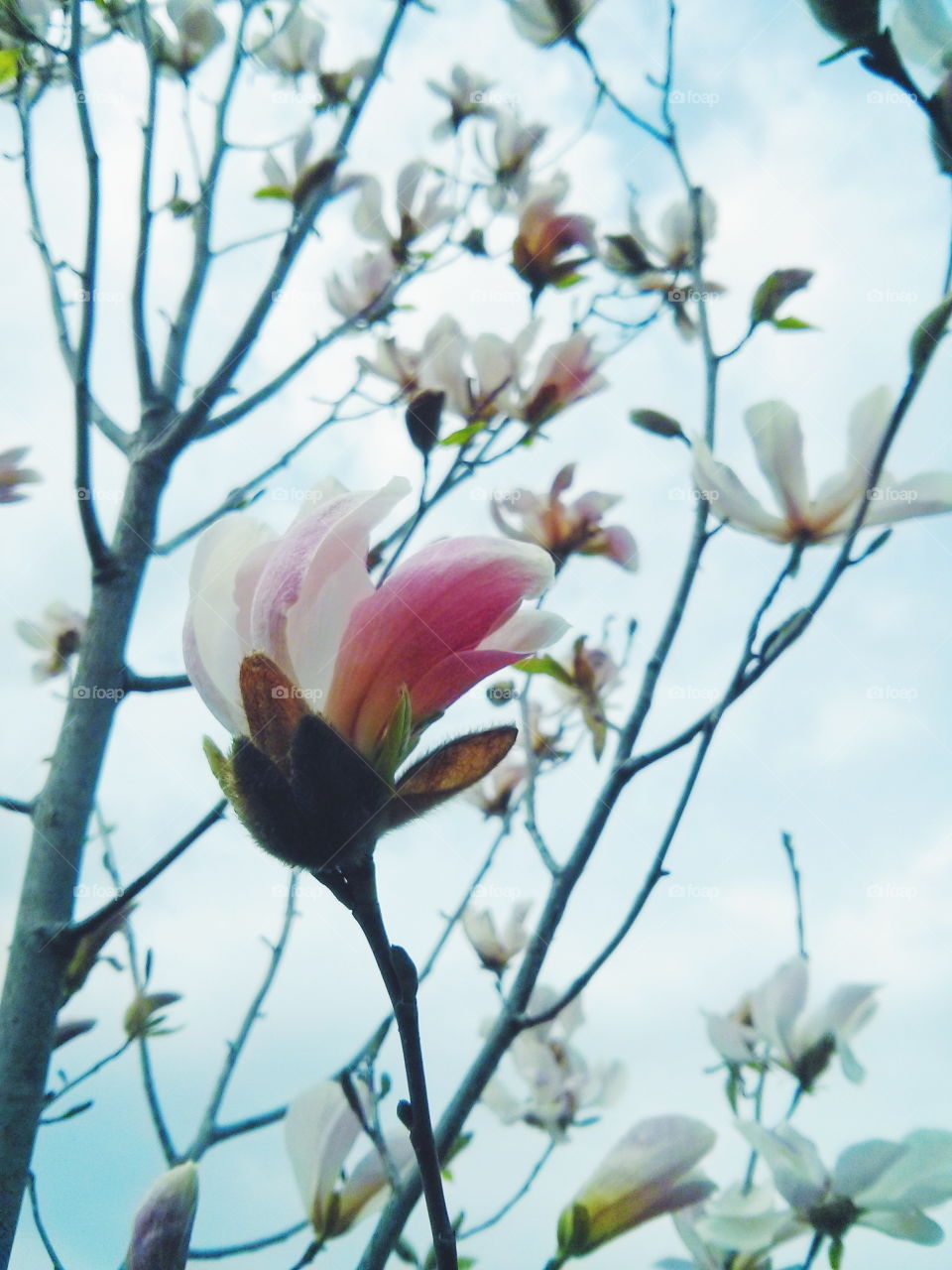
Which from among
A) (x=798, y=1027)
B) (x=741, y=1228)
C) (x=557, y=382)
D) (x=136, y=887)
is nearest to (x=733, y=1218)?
(x=741, y=1228)

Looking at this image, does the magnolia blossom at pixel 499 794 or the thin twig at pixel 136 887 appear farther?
the magnolia blossom at pixel 499 794

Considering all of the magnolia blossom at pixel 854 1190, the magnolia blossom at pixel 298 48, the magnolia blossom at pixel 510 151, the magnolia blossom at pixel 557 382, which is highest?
the magnolia blossom at pixel 298 48

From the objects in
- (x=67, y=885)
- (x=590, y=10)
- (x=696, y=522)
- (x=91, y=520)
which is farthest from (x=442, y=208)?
(x=67, y=885)

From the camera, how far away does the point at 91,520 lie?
3.75 ft

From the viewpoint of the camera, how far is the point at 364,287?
1732 mm

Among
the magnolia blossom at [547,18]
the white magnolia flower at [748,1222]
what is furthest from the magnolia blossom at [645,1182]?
the magnolia blossom at [547,18]

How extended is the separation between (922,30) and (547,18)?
0.84m

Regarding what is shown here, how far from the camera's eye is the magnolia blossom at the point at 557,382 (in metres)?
1.38

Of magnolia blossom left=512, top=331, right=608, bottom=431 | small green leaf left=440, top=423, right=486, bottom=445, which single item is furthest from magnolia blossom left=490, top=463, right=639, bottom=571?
small green leaf left=440, top=423, right=486, bottom=445

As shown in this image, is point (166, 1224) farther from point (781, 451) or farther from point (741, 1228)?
point (781, 451)

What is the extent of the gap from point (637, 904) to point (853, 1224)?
35 cm

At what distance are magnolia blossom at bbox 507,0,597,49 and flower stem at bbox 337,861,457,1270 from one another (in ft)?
4.25

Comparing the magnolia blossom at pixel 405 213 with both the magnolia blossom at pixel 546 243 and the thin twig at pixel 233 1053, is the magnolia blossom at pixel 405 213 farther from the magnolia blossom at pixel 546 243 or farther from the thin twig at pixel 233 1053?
the thin twig at pixel 233 1053

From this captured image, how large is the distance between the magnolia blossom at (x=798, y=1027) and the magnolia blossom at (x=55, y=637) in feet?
4.47
